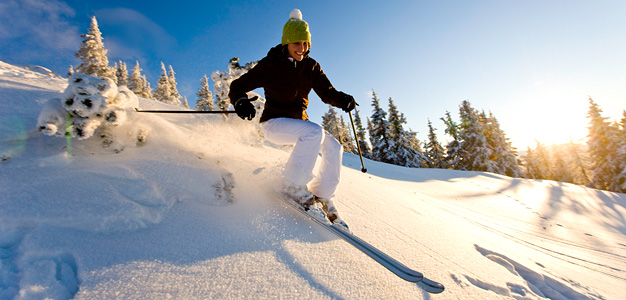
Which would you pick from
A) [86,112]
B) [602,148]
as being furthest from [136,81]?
[602,148]

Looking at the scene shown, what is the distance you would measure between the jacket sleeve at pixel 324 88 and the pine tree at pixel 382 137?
27477 mm

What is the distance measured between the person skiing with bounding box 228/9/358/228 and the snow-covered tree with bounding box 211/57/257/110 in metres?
2.02

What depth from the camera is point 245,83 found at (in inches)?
119

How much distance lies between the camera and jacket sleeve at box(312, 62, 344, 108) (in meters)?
3.48

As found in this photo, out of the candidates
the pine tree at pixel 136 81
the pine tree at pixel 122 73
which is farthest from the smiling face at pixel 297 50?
the pine tree at pixel 122 73

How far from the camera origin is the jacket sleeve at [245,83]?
115 inches

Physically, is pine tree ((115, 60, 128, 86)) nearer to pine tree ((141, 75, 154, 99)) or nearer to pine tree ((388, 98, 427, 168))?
pine tree ((141, 75, 154, 99))

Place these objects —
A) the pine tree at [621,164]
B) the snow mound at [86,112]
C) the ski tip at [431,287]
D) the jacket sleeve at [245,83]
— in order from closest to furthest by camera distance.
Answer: the ski tip at [431,287] → the snow mound at [86,112] → the jacket sleeve at [245,83] → the pine tree at [621,164]

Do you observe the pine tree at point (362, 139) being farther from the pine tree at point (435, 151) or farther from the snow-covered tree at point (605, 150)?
the snow-covered tree at point (605, 150)

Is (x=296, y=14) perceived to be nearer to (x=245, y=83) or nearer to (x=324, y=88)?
(x=324, y=88)

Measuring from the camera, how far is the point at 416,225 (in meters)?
2.96

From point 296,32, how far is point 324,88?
33.6 inches

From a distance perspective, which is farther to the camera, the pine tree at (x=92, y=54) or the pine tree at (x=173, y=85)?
the pine tree at (x=173, y=85)

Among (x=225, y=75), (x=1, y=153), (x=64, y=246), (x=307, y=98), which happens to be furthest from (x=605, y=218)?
(x=1, y=153)
